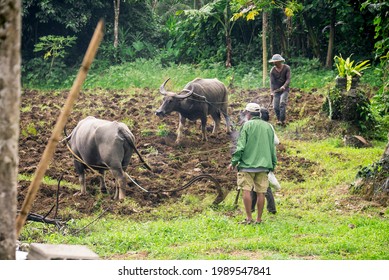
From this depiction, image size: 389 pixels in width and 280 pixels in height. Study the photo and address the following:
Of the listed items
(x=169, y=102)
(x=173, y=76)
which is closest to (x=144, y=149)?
(x=169, y=102)

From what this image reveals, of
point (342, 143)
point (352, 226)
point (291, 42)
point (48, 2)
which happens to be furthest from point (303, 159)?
point (48, 2)

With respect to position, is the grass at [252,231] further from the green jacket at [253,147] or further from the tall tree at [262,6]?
the tall tree at [262,6]

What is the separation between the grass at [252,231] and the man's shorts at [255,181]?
44 cm

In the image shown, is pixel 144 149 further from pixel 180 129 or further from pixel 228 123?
pixel 228 123

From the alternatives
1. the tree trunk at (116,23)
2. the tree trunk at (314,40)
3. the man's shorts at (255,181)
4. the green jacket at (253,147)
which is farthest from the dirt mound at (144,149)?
the tree trunk at (116,23)

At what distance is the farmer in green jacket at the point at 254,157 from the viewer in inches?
345

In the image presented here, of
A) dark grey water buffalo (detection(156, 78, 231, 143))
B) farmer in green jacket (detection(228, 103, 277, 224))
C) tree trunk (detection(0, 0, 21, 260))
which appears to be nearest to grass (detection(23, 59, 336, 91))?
dark grey water buffalo (detection(156, 78, 231, 143))

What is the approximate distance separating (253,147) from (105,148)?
2.59 meters

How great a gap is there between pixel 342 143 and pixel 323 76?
6.24 meters

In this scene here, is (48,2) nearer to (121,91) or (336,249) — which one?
(121,91)

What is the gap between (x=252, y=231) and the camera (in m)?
8.49

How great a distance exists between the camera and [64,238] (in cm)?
845

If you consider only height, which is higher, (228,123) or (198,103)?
(198,103)
